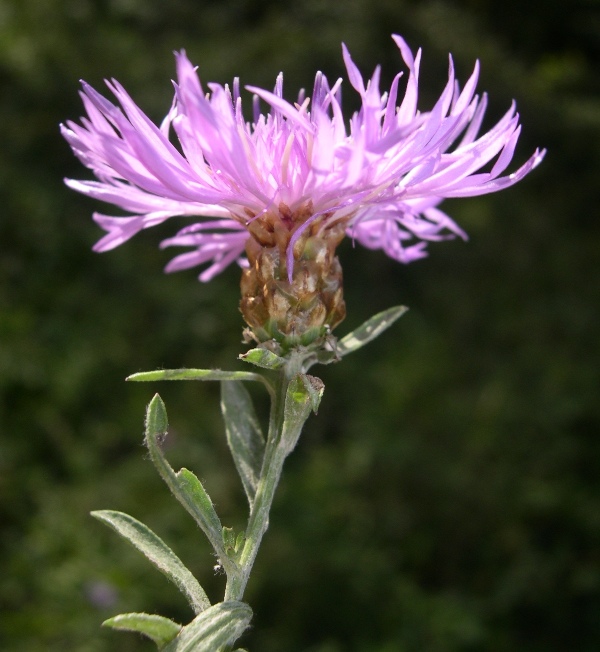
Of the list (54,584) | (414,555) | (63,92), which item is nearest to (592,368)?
(414,555)

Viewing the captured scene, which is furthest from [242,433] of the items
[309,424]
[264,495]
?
[309,424]

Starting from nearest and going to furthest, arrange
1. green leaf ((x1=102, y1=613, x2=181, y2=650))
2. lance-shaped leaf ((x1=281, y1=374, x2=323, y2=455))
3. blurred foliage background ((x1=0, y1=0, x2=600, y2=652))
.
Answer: green leaf ((x1=102, y1=613, x2=181, y2=650)) → lance-shaped leaf ((x1=281, y1=374, x2=323, y2=455)) → blurred foliage background ((x1=0, y1=0, x2=600, y2=652))

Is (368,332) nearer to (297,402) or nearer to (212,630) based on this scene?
(297,402)

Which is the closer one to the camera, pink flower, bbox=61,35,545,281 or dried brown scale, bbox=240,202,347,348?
pink flower, bbox=61,35,545,281

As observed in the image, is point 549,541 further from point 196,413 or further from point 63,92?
point 63,92

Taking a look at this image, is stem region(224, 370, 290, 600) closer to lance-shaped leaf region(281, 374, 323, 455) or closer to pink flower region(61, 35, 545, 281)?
lance-shaped leaf region(281, 374, 323, 455)

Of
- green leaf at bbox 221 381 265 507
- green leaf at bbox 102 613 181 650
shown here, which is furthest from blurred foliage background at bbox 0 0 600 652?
green leaf at bbox 102 613 181 650

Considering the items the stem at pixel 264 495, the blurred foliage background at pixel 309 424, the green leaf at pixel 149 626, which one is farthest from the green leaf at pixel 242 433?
the blurred foliage background at pixel 309 424
